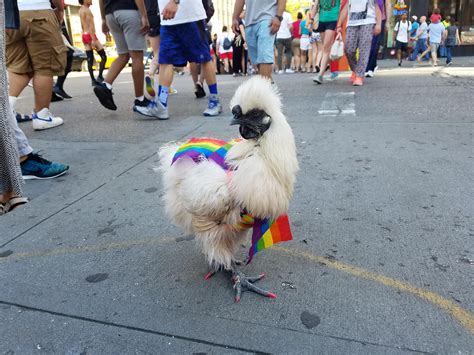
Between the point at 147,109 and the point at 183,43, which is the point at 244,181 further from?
the point at 147,109

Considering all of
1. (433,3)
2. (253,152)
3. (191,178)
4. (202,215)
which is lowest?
(202,215)

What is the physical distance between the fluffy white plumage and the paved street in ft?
1.28

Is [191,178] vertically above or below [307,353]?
above

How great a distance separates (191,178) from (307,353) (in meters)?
0.94

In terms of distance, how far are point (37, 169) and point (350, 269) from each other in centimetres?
295

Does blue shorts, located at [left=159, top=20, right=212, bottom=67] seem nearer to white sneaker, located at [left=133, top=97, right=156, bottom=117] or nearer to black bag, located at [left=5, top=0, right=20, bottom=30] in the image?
white sneaker, located at [left=133, top=97, right=156, bottom=117]

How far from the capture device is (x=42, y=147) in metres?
4.59

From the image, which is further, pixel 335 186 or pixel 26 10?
pixel 26 10

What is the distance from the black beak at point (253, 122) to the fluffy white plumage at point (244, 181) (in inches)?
0.7

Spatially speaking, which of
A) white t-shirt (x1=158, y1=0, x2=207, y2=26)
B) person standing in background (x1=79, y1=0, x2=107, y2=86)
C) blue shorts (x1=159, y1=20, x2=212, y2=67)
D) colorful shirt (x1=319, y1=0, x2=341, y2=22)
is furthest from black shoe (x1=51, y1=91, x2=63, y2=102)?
colorful shirt (x1=319, y1=0, x2=341, y2=22)

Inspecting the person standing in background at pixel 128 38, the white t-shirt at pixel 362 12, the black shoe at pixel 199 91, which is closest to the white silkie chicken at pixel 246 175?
the person standing in background at pixel 128 38

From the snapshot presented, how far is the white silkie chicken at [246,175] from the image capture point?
179cm

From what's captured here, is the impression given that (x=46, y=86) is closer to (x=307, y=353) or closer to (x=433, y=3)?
(x=307, y=353)

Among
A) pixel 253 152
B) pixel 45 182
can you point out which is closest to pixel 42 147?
pixel 45 182
